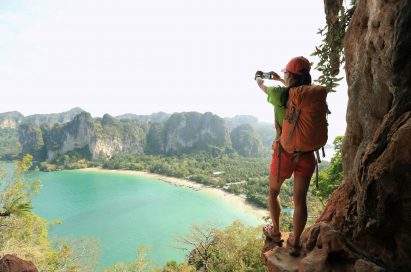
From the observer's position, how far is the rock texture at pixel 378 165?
1613 mm

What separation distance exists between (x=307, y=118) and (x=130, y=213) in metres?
35.9

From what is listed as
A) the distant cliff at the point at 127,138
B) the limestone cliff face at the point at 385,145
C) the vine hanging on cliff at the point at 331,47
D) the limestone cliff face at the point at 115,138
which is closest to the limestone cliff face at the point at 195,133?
the distant cliff at the point at 127,138

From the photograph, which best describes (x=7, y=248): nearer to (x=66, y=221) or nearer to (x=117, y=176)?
(x=66, y=221)

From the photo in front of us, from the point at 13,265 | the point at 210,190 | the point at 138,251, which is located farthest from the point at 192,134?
→ the point at 13,265

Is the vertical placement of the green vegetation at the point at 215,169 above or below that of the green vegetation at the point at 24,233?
below

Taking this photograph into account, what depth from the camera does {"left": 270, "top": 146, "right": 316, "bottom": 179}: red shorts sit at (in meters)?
2.54

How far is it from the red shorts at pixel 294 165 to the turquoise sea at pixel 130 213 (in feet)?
67.3

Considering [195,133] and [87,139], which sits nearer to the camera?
[87,139]

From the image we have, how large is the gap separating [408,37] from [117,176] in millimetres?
65786

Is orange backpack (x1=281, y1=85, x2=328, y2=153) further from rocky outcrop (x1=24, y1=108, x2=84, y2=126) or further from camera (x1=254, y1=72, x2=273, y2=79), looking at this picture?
rocky outcrop (x1=24, y1=108, x2=84, y2=126)

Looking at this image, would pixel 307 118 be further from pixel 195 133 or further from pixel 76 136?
pixel 76 136

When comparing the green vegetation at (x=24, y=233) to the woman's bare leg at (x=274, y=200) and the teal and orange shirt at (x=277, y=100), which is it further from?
the teal and orange shirt at (x=277, y=100)

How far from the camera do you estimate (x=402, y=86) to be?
168 cm

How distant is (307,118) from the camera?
7.77ft
